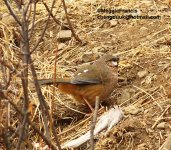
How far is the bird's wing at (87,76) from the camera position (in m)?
5.11

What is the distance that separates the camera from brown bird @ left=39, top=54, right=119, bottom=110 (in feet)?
16.8

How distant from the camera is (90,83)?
517 centimetres

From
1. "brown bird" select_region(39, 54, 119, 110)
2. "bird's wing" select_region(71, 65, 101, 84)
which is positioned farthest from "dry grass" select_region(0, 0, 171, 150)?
"bird's wing" select_region(71, 65, 101, 84)

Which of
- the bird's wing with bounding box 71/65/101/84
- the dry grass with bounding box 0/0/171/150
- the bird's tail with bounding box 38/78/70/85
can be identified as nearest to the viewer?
the dry grass with bounding box 0/0/171/150

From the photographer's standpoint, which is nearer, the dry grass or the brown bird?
the dry grass

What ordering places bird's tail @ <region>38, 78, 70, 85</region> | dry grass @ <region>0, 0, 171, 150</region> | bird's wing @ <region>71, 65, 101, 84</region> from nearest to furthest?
dry grass @ <region>0, 0, 171, 150</region> < bird's tail @ <region>38, 78, 70, 85</region> < bird's wing @ <region>71, 65, 101, 84</region>

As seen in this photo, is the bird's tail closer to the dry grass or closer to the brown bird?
the brown bird

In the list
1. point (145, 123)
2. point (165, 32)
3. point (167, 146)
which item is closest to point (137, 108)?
point (145, 123)

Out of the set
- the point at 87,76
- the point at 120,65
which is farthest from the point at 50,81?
the point at 120,65

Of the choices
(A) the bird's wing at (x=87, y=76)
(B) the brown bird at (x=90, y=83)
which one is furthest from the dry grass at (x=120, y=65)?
(A) the bird's wing at (x=87, y=76)

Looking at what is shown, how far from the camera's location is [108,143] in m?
4.43

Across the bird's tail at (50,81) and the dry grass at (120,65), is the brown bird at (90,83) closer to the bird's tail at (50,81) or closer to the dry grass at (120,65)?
the bird's tail at (50,81)

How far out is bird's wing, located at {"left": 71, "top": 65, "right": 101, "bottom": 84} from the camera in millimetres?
5113

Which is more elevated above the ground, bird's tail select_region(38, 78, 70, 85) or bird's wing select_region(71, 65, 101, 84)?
bird's tail select_region(38, 78, 70, 85)
